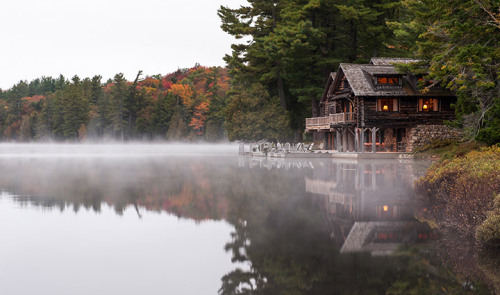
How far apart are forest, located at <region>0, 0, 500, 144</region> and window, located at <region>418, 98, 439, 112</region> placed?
2.06m

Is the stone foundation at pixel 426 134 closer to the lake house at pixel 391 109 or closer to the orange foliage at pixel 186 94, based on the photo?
the lake house at pixel 391 109

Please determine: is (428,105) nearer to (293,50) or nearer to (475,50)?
(293,50)

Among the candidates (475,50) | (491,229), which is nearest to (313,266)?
(491,229)

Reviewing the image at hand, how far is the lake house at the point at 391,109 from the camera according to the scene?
50969 mm

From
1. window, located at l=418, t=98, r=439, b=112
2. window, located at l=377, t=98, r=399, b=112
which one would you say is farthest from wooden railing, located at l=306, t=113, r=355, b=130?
window, located at l=418, t=98, r=439, b=112

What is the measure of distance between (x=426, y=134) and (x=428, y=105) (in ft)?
10.6

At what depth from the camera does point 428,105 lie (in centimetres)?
5216

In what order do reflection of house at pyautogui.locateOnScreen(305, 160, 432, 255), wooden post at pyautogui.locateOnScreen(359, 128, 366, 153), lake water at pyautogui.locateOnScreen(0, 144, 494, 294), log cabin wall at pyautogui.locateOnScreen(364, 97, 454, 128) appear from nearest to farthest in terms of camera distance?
lake water at pyautogui.locateOnScreen(0, 144, 494, 294)
reflection of house at pyautogui.locateOnScreen(305, 160, 432, 255)
wooden post at pyautogui.locateOnScreen(359, 128, 366, 153)
log cabin wall at pyautogui.locateOnScreen(364, 97, 454, 128)

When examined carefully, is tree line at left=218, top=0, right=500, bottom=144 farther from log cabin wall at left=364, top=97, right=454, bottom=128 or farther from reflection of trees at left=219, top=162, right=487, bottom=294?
reflection of trees at left=219, top=162, right=487, bottom=294

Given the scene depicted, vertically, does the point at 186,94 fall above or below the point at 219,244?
above

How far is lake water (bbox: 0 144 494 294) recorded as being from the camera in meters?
7.86

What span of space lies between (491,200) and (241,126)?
2170 inches

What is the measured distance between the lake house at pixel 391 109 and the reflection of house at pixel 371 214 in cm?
2818

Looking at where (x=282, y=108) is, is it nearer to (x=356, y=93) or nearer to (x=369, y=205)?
(x=356, y=93)
